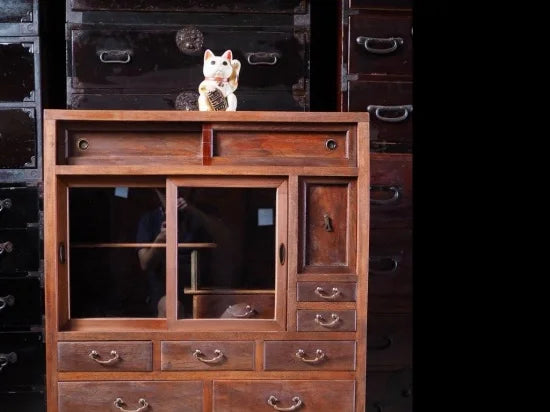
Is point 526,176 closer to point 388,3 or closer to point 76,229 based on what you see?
point 388,3

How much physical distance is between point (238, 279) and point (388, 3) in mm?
1398

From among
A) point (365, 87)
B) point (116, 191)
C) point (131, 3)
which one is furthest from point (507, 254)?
point (131, 3)

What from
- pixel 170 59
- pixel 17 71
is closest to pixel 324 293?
pixel 170 59

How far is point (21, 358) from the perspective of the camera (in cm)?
265

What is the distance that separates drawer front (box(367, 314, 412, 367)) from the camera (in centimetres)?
272

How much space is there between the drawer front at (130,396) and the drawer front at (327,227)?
65 cm

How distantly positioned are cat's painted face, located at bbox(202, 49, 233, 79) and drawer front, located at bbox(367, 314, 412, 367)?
4.11 ft

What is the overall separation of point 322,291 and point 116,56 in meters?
1.39

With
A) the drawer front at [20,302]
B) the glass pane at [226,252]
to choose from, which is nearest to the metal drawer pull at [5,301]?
the drawer front at [20,302]

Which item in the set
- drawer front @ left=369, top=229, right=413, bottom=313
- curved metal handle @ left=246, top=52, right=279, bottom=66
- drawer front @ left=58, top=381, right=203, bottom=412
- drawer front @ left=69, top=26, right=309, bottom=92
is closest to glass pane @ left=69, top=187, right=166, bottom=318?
drawer front @ left=58, top=381, right=203, bottom=412

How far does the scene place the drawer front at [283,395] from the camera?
230 cm

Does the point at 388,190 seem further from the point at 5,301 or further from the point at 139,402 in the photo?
the point at 5,301

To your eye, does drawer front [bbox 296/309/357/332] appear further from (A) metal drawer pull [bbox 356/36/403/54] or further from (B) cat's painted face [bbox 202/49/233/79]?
(A) metal drawer pull [bbox 356/36/403/54]

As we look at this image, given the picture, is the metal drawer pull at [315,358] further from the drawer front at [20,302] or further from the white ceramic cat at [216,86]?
the drawer front at [20,302]
